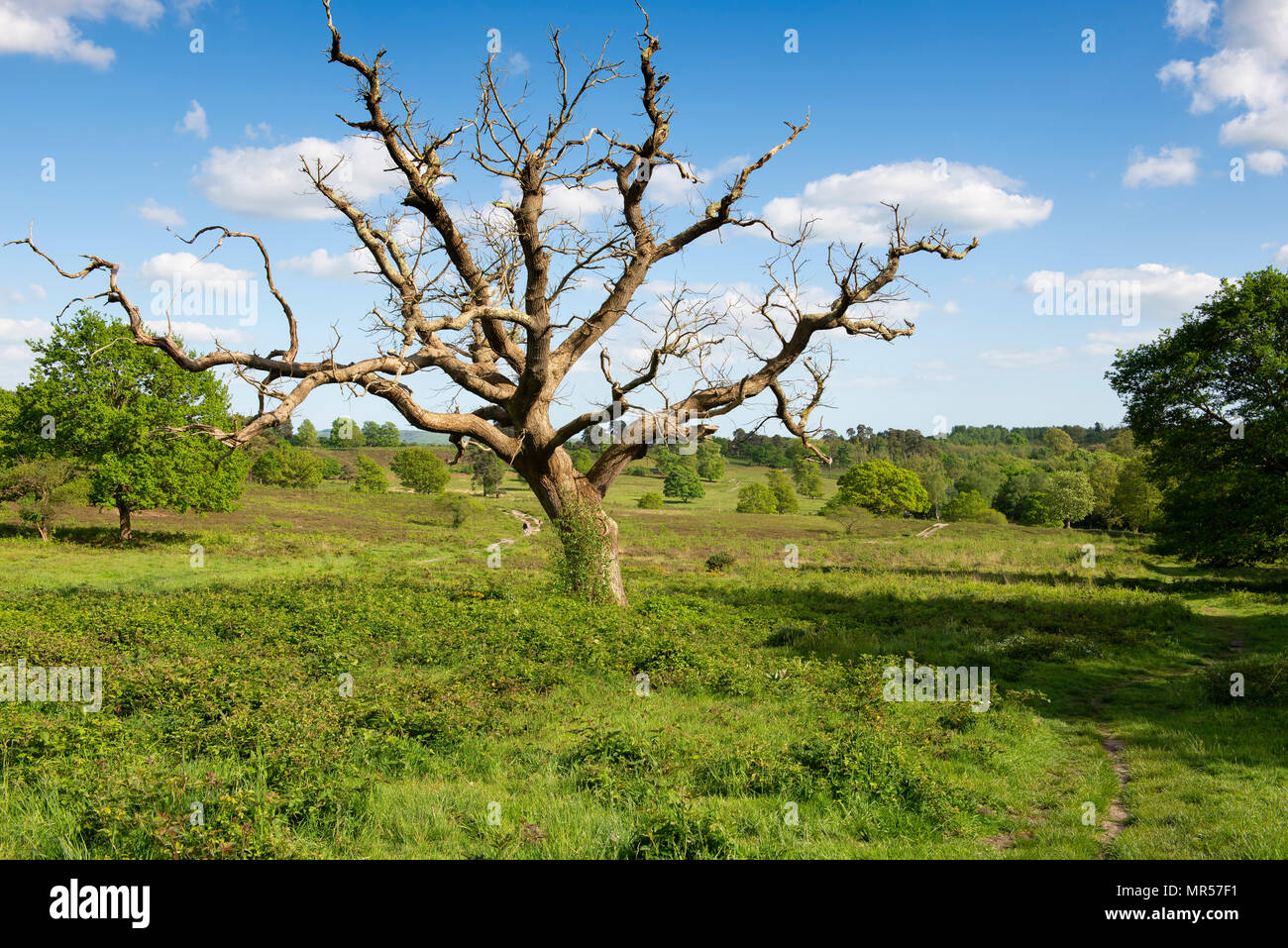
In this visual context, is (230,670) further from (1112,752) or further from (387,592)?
(1112,752)

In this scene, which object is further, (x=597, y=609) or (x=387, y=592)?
(x=387, y=592)

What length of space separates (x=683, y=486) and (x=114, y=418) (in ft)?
232

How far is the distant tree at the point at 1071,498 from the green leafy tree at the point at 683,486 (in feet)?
135

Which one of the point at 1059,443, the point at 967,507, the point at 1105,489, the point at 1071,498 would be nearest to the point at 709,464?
the point at 967,507

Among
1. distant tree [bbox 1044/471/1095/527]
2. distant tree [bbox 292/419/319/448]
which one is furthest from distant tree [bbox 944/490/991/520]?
distant tree [bbox 292/419/319/448]

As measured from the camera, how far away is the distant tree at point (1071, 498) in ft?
241

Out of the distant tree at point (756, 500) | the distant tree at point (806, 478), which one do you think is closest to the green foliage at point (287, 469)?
the distant tree at point (756, 500)

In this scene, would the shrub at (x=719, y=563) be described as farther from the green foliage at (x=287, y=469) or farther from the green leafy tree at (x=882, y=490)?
the green foliage at (x=287, y=469)

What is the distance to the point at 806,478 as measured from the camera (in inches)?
4326

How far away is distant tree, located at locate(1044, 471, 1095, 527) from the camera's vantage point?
73.3 m

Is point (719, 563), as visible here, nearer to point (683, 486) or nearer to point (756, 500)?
point (756, 500)
